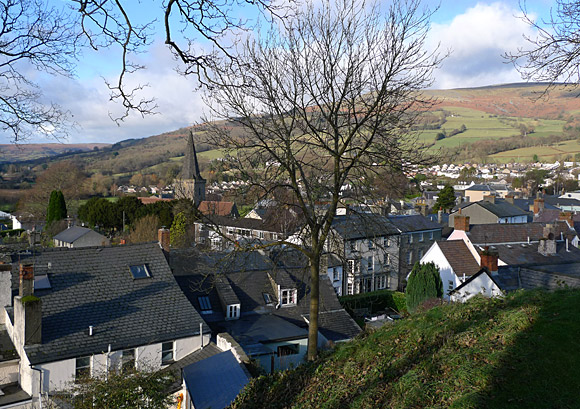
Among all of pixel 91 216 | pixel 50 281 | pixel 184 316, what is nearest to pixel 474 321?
pixel 184 316

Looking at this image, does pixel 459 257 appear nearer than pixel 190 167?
Yes

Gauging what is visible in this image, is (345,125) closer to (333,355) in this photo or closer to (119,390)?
(333,355)

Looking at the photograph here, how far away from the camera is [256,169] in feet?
45.3

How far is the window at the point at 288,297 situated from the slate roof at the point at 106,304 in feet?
20.6

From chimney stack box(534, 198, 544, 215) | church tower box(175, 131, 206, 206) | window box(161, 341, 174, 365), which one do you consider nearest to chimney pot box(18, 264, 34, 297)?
window box(161, 341, 174, 365)

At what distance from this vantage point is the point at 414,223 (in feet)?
149

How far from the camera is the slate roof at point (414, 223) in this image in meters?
43.2

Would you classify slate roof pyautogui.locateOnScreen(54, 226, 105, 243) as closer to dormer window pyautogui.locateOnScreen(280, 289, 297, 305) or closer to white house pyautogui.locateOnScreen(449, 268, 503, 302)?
dormer window pyautogui.locateOnScreen(280, 289, 297, 305)

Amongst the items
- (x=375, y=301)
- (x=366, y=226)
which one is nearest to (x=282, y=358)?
(x=366, y=226)

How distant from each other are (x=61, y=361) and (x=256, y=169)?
9934mm

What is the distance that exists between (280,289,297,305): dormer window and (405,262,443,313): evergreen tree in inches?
297

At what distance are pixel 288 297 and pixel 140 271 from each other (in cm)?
798

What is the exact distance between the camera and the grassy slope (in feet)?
21.3

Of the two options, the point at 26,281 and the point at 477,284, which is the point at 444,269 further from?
the point at 26,281
